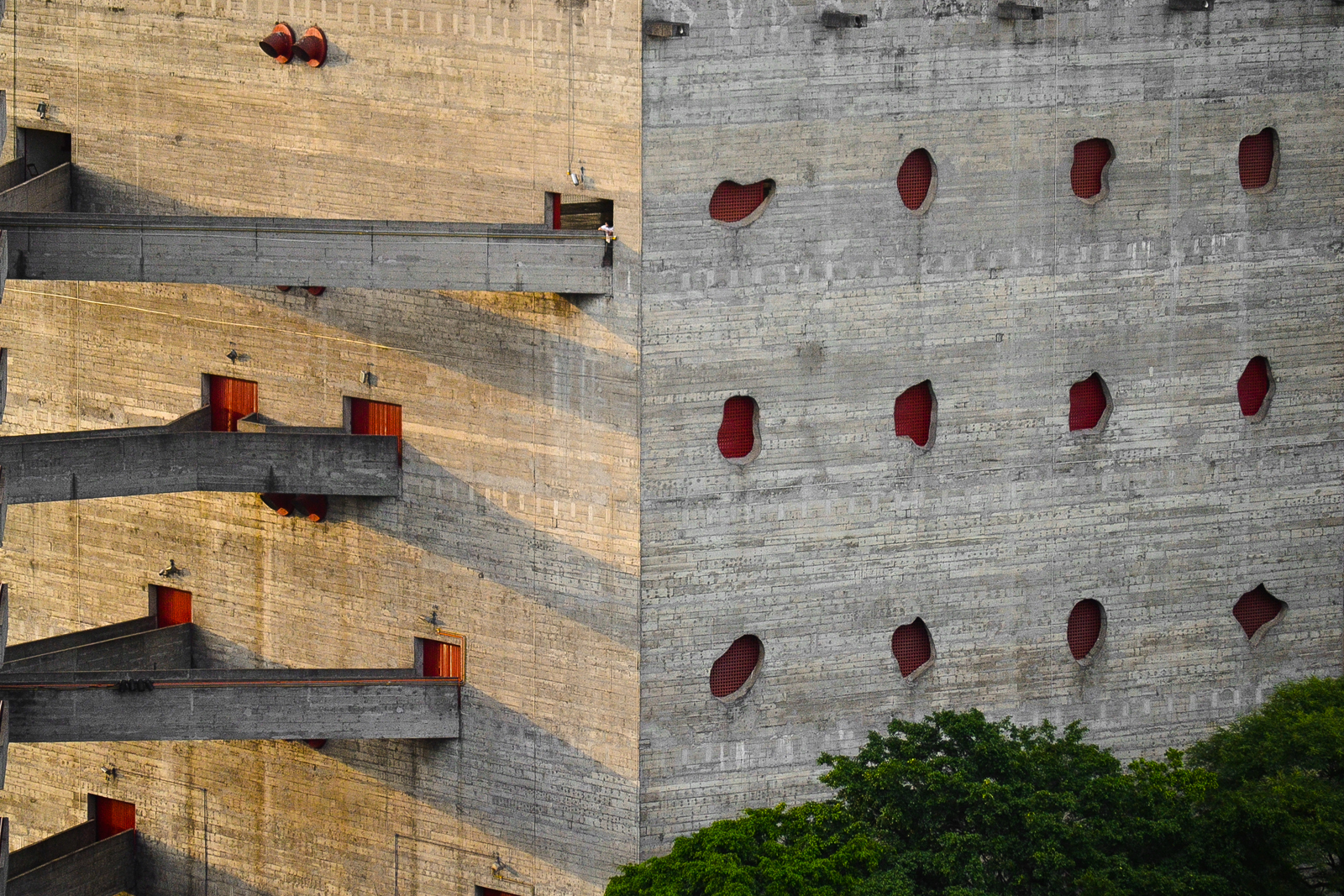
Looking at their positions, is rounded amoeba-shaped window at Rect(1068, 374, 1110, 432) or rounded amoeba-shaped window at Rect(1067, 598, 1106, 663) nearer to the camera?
rounded amoeba-shaped window at Rect(1068, 374, 1110, 432)

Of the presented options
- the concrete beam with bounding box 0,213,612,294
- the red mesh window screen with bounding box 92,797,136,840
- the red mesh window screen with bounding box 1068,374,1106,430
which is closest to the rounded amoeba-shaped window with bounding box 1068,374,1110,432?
the red mesh window screen with bounding box 1068,374,1106,430

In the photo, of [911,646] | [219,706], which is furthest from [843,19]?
[219,706]

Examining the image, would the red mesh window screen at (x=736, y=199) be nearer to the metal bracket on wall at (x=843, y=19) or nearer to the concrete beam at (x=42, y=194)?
the metal bracket on wall at (x=843, y=19)

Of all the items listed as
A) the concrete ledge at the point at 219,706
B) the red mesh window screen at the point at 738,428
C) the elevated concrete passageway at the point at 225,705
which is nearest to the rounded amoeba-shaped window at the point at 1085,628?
the red mesh window screen at the point at 738,428

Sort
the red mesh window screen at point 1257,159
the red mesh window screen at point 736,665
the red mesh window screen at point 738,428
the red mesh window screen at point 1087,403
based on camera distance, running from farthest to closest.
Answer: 1. the red mesh window screen at point 1257,159
2. the red mesh window screen at point 1087,403
3. the red mesh window screen at point 736,665
4. the red mesh window screen at point 738,428

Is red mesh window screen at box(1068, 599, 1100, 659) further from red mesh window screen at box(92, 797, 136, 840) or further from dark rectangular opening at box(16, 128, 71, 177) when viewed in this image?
dark rectangular opening at box(16, 128, 71, 177)

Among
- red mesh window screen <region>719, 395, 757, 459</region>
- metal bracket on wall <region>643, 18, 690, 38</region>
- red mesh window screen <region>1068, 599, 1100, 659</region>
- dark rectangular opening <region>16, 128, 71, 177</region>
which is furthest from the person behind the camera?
dark rectangular opening <region>16, 128, 71, 177</region>

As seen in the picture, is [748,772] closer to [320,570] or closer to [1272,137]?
[320,570]

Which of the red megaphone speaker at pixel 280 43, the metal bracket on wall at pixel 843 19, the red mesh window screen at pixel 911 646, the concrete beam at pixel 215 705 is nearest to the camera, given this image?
the metal bracket on wall at pixel 843 19
